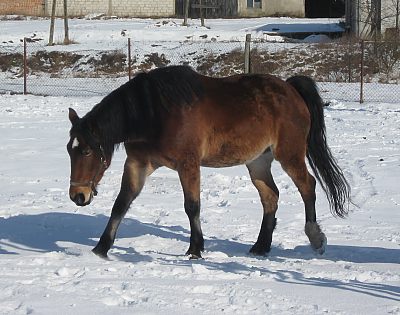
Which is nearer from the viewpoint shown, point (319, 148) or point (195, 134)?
point (195, 134)

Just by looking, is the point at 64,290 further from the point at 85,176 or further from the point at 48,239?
the point at 48,239

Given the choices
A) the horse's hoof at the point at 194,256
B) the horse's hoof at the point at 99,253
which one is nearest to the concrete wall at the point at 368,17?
the horse's hoof at the point at 194,256

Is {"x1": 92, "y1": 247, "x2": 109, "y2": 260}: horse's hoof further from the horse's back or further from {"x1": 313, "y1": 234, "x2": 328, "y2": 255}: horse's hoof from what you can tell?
{"x1": 313, "y1": 234, "x2": 328, "y2": 255}: horse's hoof

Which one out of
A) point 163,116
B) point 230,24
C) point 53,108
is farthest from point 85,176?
point 230,24

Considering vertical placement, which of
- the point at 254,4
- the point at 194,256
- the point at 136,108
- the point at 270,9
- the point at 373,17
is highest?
the point at 254,4

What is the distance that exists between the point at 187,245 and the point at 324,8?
153ft

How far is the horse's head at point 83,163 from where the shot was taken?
689 centimetres

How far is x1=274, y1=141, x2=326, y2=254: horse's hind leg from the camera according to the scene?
7.52 meters

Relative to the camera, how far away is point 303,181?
7.75 metres

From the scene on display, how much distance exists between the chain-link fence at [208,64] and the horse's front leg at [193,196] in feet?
54.4

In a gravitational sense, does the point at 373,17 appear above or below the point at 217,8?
below

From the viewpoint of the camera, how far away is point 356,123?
1708 cm

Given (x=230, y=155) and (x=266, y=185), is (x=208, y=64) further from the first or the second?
(x=230, y=155)

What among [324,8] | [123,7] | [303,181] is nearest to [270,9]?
[324,8]
